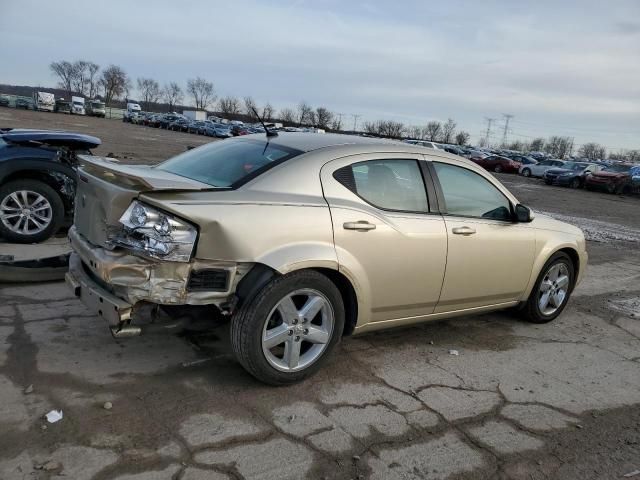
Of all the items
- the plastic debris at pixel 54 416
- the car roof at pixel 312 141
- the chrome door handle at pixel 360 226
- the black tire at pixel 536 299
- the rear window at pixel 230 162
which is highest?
the car roof at pixel 312 141

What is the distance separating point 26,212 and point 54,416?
4.23 m

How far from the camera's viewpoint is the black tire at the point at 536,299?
5.17 metres

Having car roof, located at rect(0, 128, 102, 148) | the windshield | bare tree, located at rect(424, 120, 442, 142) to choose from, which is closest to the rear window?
car roof, located at rect(0, 128, 102, 148)

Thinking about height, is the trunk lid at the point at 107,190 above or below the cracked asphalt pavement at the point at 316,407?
above

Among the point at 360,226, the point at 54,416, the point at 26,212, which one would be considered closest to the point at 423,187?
the point at 360,226

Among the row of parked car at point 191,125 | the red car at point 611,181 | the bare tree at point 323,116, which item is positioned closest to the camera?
the red car at point 611,181

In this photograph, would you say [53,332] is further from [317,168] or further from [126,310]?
[317,168]

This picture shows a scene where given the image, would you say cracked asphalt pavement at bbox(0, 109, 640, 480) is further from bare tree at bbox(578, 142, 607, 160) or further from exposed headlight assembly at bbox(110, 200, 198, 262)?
bare tree at bbox(578, 142, 607, 160)

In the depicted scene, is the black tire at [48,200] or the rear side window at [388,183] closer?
the rear side window at [388,183]

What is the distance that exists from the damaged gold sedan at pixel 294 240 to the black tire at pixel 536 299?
560 mm

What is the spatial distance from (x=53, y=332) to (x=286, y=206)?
84.6 inches

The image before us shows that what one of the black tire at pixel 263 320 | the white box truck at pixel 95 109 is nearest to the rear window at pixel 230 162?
the black tire at pixel 263 320

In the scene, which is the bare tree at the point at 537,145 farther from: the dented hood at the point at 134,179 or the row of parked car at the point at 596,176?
the dented hood at the point at 134,179

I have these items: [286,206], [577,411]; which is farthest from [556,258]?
[286,206]
